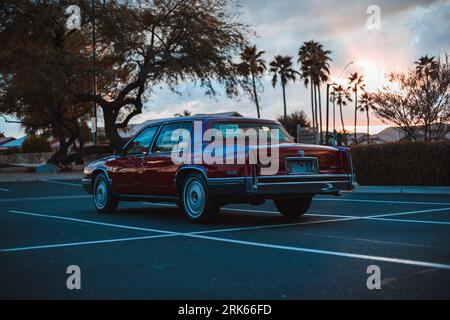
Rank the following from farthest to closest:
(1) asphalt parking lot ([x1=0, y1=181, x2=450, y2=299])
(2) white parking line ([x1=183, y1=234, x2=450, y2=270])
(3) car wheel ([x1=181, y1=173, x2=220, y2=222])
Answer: (3) car wheel ([x1=181, y1=173, x2=220, y2=222]) < (2) white parking line ([x1=183, y1=234, x2=450, y2=270]) < (1) asphalt parking lot ([x1=0, y1=181, x2=450, y2=299])

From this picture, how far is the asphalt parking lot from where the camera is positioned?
4.56 metres

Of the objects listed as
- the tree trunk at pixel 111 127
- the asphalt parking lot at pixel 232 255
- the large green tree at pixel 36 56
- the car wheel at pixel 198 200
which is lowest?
the asphalt parking lot at pixel 232 255

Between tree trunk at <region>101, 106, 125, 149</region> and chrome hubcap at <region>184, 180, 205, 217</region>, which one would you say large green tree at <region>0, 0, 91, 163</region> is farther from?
chrome hubcap at <region>184, 180, 205, 217</region>

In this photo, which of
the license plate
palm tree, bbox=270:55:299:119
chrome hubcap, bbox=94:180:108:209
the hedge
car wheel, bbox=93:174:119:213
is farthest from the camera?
palm tree, bbox=270:55:299:119

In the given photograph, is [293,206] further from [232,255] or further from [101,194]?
[232,255]

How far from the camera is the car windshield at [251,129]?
9.31m

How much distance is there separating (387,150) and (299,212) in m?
8.35

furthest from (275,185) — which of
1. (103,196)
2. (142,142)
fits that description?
(103,196)

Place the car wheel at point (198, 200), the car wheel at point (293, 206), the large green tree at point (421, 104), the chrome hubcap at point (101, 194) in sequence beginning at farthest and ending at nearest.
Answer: the large green tree at point (421, 104) → the chrome hubcap at point (101, 194) → the car wheel at point (293, 206) → the car wheel at point (198, 200)

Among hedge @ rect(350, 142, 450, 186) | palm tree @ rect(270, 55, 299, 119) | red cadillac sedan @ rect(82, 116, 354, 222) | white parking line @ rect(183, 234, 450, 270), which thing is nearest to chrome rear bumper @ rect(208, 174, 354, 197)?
red cadillac sedan @ rect(82, 116, 354, 222)

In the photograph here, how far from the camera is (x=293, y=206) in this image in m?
10.3

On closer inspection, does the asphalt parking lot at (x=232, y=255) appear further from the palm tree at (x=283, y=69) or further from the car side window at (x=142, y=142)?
the palm tree at (x=283, y=69)

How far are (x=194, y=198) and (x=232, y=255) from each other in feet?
10.3

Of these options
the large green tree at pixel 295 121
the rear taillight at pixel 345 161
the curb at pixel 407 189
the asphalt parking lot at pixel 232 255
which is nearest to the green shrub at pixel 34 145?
the large green tree at pixel 295 121
